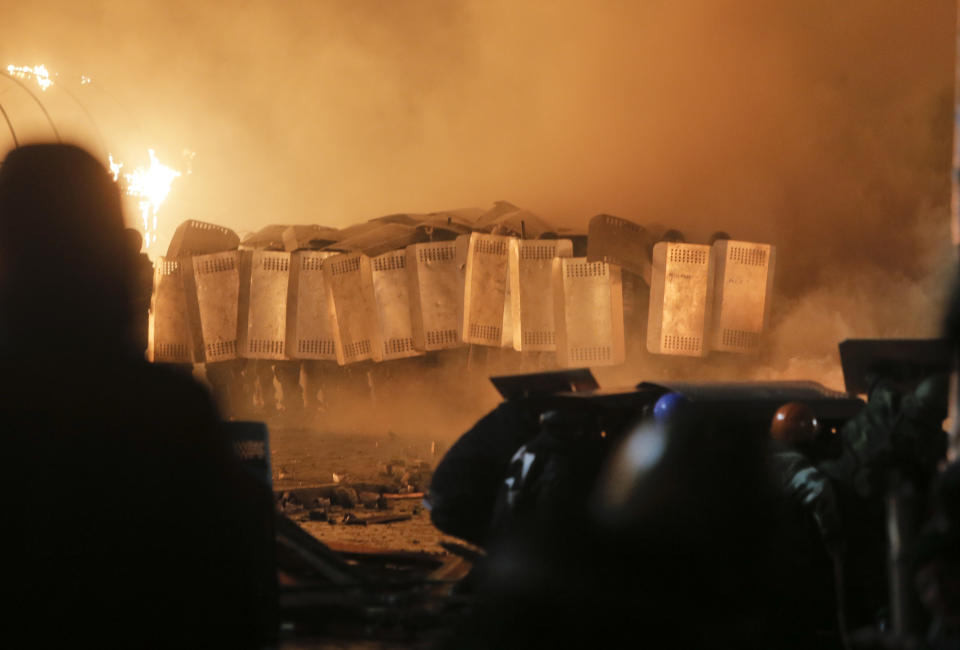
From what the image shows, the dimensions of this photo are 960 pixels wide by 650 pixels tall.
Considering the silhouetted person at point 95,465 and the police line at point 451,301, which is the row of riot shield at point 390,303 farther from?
the silhouetted person at point 95,465

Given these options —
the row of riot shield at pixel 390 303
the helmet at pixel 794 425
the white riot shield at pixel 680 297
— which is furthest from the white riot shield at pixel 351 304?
the helmet at pixel 794 425

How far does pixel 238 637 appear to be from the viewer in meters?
1.83

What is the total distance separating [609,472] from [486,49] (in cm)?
1321

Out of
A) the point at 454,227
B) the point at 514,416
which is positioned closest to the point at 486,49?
the point at 454,227

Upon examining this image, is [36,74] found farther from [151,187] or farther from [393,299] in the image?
[393,299]

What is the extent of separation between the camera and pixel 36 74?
1517cm

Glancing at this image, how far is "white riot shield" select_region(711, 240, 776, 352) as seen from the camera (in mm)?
9344

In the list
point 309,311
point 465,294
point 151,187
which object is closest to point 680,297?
point 465,294

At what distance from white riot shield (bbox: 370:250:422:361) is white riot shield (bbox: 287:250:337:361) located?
0.52 meters

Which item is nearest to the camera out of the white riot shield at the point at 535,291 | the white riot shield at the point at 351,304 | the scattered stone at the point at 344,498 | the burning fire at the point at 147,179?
the white riot shield at the point at 535,291

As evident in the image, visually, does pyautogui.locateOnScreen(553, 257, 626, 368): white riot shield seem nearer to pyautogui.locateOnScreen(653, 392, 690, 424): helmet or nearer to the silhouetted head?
pyautogui.locateOnScreen(653, 392, 690, 424): helmet

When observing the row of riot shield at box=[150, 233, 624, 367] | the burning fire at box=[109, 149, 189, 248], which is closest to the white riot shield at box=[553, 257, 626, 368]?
the row of riot shield at box=[150, 233, 624, 367]

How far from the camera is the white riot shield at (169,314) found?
33.9ft

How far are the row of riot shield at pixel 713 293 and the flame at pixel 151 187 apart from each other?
8.91 m
